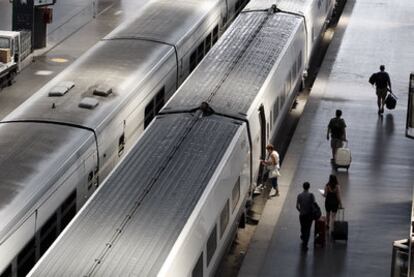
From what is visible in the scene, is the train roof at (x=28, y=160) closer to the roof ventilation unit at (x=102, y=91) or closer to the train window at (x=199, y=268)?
the roof ventilation unit at (x=102, y=91)

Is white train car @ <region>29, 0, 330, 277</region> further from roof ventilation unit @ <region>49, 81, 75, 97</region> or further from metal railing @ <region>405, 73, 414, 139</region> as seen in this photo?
metal railing @ <region>405, 73, 414, 139</region>

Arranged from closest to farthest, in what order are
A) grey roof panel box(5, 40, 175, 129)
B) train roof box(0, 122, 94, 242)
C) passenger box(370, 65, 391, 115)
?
train roof box(0, 122, 94, 242) < grey roof panel box(5, 40, 175, 129) < passenger box(370, 65, 391, 115)

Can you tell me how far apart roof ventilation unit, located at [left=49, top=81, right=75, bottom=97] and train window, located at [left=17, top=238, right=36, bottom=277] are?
16.8 ft

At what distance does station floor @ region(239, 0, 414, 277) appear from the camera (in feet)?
68.5

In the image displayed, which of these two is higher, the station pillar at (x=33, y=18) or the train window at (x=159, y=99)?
the train window at (x=159, y=99)

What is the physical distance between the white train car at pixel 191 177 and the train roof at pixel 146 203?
0.02 metres

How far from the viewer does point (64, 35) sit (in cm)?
3903

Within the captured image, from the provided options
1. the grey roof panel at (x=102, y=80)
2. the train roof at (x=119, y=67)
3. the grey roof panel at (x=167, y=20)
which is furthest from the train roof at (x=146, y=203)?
the grey roof panel at (x=167, y=20)

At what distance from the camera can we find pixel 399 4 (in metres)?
44.1

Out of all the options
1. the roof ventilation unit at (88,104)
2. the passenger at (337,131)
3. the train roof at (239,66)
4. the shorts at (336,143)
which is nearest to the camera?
the roof ventilation unit at (88,104)

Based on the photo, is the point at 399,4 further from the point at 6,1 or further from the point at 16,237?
the point at 16,237

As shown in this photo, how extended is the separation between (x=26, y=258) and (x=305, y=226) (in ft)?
19.1

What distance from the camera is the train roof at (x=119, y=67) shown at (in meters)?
21.6

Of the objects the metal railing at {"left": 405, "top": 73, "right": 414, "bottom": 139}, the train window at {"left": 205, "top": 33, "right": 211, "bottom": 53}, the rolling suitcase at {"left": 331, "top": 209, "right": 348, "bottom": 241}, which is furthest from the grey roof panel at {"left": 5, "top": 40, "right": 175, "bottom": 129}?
the metal railing at {"left": 405, "top": 73, "right": 414, "bottom": 139}
